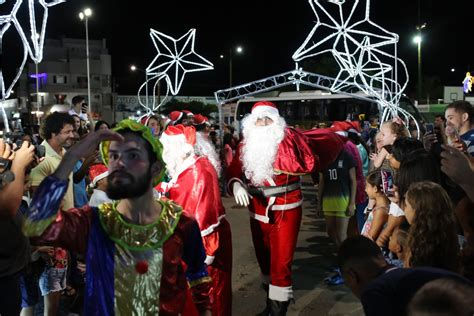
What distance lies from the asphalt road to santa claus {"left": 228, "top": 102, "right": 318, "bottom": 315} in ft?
1.29

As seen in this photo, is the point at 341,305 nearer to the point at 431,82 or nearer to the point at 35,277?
the point at 35,277

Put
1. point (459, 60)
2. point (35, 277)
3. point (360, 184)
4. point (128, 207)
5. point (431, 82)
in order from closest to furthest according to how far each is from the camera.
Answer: point (128, 207)
point (35, 277)
point (360, 184)
point (431, 82)
point (459, 60)

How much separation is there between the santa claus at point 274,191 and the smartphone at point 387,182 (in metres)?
0.78

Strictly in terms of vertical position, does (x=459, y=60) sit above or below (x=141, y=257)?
above

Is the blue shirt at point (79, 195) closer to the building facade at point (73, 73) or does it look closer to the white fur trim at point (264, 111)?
the white fur trim at point (264, 111)

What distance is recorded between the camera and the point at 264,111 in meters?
5.30

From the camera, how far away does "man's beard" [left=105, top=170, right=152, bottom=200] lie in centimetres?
215

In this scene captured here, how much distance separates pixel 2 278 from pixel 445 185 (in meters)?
3.29

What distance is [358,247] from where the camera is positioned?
2090 mm

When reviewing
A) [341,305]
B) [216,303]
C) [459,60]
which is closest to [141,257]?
[216,303]

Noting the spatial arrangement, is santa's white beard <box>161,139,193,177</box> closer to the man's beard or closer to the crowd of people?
the crowd of people

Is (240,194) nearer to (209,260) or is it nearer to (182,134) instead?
(182,134)

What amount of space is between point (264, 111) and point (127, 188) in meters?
3.30

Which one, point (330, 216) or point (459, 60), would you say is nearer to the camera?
Answer: point (330, 216)
